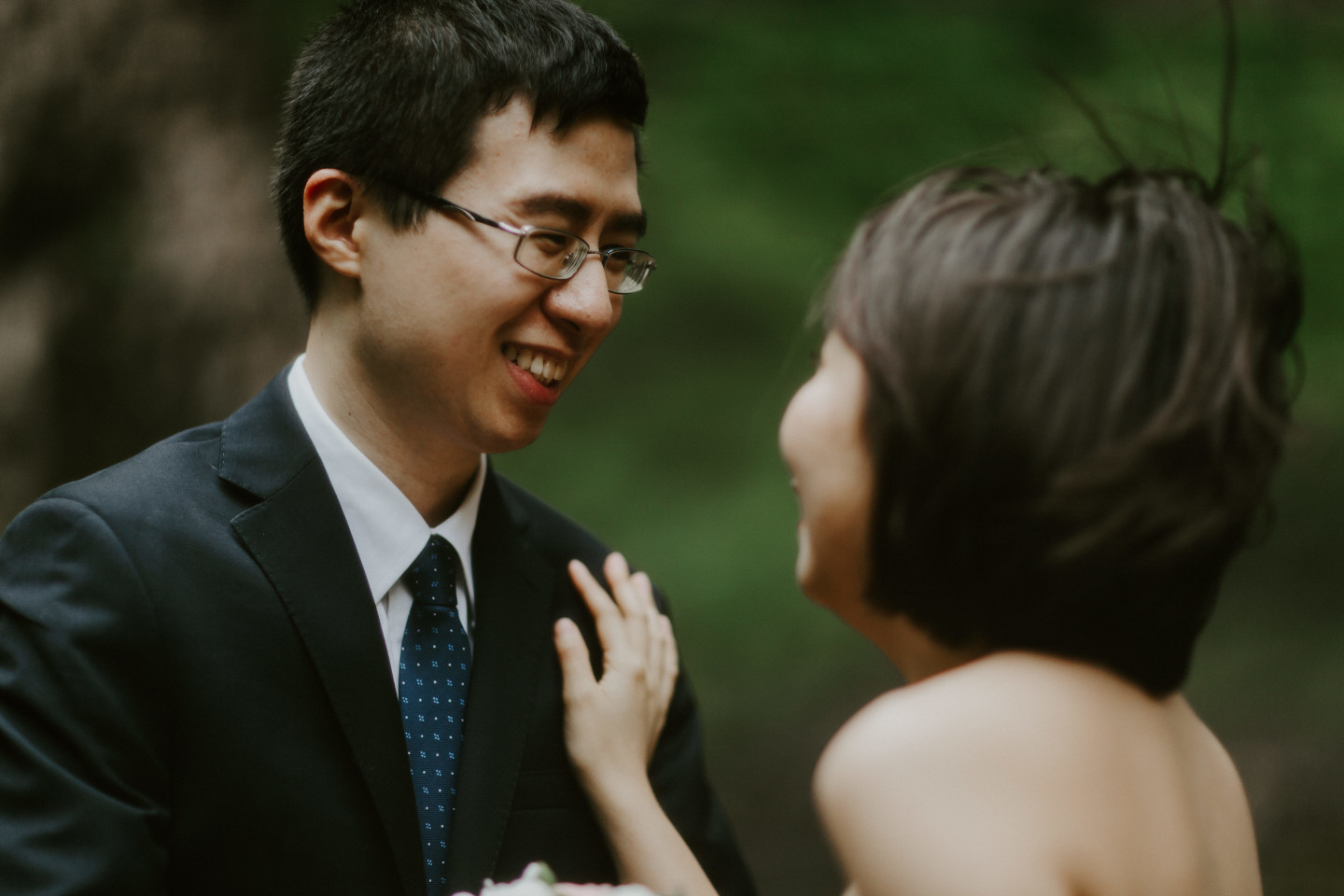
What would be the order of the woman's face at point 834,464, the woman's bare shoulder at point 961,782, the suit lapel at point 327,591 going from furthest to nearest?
the suit lapel at point 327,591
the woman's face at point 834,464
the woman's bare shoulder at point 961,782

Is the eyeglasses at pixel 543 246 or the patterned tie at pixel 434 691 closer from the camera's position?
the patterned tie at pixel 434 691

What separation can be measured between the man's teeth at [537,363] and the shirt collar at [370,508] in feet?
0.94

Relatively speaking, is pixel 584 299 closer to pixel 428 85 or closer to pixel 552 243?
pixel 552 243

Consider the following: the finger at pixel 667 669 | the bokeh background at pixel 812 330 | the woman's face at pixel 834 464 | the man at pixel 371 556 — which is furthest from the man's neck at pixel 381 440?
the bokeh background at pixel 812 330

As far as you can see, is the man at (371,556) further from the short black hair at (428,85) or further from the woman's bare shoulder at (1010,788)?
the woman's bare shoulder at (1010,788)

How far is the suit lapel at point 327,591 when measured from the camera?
5.59 ft

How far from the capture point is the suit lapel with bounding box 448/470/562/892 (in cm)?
179

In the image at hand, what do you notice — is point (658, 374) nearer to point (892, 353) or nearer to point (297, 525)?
point (297, 525)

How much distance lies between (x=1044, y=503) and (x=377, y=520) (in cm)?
114

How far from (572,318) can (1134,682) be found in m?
1.08

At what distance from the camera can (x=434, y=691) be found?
1.87m

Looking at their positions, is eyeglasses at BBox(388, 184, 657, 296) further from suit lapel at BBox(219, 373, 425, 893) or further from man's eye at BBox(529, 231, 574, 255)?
suit lapel at BBox(219, 373, 425, 893)

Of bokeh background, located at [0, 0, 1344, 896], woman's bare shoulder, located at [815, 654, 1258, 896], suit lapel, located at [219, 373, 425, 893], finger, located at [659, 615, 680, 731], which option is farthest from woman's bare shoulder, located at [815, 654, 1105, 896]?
bokeh background, located at [0, 0, 1344, 896]

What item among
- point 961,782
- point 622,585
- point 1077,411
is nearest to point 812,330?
point 622,585
